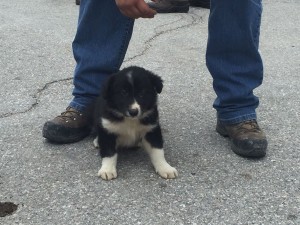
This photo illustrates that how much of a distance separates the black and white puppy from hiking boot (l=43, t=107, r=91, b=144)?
10.8 inches

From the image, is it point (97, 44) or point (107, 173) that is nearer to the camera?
point (107, 173)

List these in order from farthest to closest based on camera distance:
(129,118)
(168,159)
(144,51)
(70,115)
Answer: (144,51) < (70,115) < (168,159) < (129,118)

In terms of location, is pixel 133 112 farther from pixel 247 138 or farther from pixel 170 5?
pixel 170 5

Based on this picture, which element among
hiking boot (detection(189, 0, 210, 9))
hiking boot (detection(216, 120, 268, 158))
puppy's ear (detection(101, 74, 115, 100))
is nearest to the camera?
puppy's ear (detection(101, 74, 115, 100))

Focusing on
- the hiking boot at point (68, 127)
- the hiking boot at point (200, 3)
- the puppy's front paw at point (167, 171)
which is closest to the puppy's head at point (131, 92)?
the puppy's front paw at point (167, 171)

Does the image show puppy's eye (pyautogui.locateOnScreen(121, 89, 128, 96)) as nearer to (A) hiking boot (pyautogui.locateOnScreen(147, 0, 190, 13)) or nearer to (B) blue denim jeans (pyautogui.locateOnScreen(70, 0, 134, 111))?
(B) blue denim jeans (pyautogui.locateOnScreen(70, 0, 134, 111))

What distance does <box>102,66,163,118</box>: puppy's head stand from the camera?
2.46 meters

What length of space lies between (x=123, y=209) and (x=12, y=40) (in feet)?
11.0

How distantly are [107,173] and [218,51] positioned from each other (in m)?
0.93

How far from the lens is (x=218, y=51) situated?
2875mm

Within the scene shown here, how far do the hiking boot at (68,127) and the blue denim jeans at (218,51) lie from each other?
7 centimetres

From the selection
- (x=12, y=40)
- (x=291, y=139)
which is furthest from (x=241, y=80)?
(x=12, y=40)

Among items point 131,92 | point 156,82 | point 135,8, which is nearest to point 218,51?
point 156,82

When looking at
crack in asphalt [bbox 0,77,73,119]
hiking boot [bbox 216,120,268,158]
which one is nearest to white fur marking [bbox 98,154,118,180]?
hiking boot [bbox 216,120,268,158]
